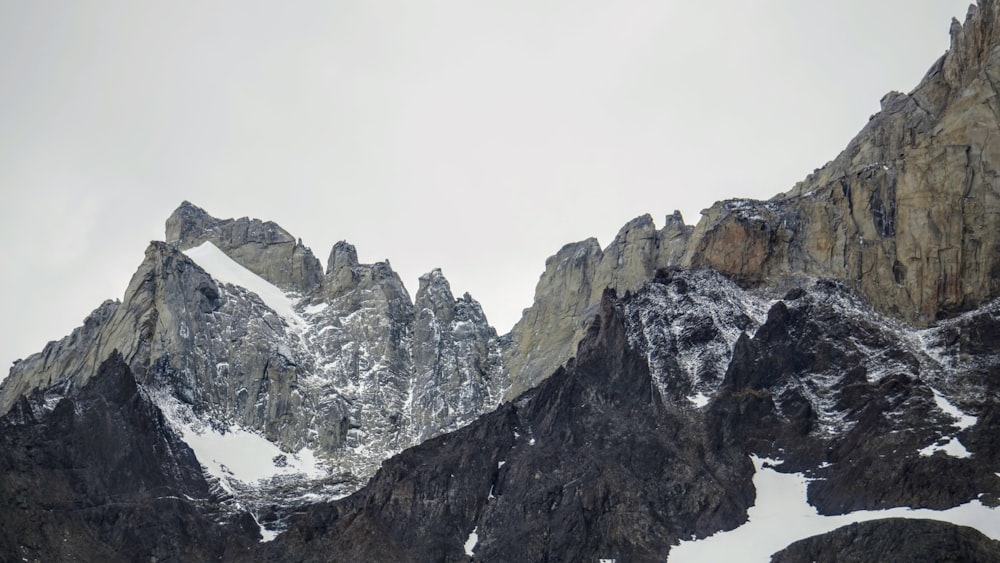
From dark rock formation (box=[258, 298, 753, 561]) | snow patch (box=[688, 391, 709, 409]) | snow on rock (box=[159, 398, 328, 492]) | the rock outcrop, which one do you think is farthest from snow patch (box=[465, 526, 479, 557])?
the rock outcrop

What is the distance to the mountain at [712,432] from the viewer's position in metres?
123

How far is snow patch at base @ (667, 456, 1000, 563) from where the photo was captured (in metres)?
111

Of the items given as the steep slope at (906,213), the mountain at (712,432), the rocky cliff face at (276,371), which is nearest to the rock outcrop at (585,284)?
the rocky cliff face at (276,371)

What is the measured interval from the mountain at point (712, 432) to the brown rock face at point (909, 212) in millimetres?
273

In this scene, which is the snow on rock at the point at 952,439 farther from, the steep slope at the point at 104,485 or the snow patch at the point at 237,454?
the snow patch at the point at 237,454

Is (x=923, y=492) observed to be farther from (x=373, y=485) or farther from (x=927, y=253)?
(x=373, y=485)

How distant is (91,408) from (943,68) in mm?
113384

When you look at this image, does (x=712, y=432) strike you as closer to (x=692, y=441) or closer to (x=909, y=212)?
(x=692, y=441)

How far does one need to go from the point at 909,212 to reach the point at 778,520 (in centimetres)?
4179

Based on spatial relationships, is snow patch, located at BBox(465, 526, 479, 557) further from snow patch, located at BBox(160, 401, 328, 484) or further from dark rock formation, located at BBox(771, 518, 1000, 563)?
snow patch, located at BBox(160, 401, 328, 484)

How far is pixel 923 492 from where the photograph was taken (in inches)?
4535

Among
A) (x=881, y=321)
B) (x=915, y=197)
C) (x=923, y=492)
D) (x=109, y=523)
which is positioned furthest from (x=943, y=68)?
(x=109, y=523)

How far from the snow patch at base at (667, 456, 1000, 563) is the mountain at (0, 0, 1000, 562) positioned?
28cm

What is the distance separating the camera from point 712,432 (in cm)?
13525
